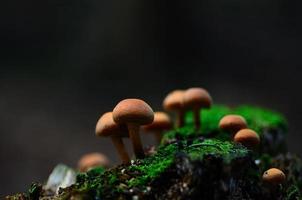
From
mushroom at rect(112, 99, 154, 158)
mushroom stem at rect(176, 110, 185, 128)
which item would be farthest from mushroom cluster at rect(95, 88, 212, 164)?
mushroom stem at rect(176, 110, 185, 128)

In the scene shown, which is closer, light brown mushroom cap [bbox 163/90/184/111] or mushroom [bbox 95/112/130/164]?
mushroom [bbox 95/112/130/164]

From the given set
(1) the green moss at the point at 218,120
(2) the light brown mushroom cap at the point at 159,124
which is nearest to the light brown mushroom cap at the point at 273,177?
(1) the green moss at the point at 218,120

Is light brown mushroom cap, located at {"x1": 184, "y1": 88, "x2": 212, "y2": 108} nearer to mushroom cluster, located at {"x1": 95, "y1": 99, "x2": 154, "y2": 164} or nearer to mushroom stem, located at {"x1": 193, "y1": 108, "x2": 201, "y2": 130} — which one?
mushroom stem, located at {"x1": 193, "y1": 108, "x2": 201, "y2": 130}

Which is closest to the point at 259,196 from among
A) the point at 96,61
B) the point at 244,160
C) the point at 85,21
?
the point at 244,160

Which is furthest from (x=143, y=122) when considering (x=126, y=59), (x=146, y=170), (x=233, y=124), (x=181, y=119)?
(x=126, y=59)

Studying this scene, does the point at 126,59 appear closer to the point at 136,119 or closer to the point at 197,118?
the point at 197,118

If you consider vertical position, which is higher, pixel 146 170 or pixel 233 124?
pixel 233 124

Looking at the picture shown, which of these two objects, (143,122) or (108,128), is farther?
(108,128)

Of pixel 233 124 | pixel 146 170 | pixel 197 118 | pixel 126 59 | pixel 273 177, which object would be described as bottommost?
pixel 273 177
